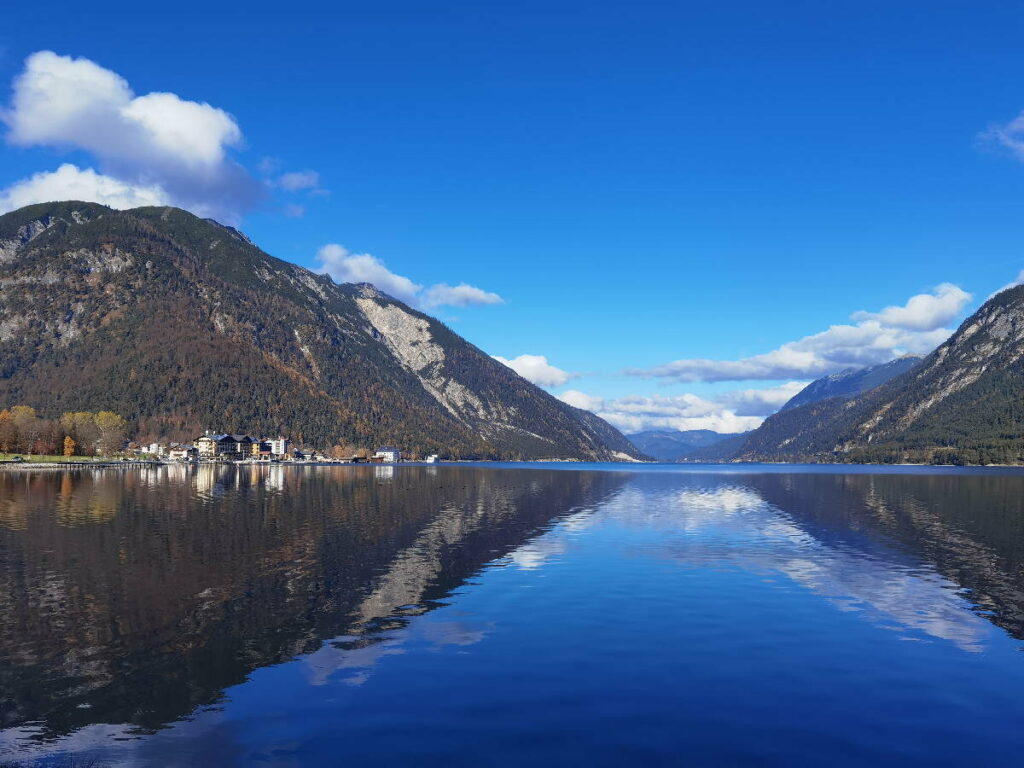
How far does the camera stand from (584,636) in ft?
110

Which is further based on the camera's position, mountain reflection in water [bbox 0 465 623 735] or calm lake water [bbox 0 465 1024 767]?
mountain reflection in water [bbox 0 465 623 735]

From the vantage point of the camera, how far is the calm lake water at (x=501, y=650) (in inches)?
831

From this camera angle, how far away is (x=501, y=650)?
3075 cm

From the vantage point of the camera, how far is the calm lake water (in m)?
21.1

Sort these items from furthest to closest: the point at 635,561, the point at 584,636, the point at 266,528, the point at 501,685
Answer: the point at 266,528, the point at 635,561, the point at 584,636, the point at 501,685

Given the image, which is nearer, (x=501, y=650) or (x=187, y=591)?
(x=501, y=650)

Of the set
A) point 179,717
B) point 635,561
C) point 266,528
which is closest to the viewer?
point 179,717

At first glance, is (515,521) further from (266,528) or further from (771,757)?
(771,757)

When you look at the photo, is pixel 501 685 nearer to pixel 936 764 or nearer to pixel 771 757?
pixel 771 757

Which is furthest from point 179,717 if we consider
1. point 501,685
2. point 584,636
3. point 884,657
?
point 884,657

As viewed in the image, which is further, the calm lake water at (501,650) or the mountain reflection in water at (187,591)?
the mountain reflection in water at (187,591)

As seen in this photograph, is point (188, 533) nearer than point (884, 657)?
No

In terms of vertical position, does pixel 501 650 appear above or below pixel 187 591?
below

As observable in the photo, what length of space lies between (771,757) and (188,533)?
59.0m
